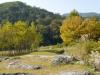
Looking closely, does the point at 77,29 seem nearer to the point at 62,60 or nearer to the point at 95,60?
the point at 62,60

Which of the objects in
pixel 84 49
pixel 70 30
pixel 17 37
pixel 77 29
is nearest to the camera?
pixel 84 49

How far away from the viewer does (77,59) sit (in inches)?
1478

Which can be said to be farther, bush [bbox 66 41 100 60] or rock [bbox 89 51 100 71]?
bush [bbox 66 41 100 60]

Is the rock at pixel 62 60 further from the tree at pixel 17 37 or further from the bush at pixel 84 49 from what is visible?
the tree at pixel 17 37

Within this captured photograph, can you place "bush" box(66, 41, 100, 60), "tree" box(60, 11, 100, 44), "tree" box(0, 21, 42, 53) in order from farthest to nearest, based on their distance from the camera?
"tree" box(0, 21, 42, 53)
"tree" box(60, 11, 100, 44)
"bush" box(66, 41, 100, 60)

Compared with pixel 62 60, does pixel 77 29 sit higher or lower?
higher

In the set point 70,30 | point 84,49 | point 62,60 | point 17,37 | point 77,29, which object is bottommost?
point 62,60

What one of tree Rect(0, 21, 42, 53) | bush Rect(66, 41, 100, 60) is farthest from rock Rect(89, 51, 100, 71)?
tree Rect(0, 21, 42, 53)

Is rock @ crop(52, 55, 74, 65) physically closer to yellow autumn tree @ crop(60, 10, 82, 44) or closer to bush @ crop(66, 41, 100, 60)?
bush @ crop(66, 41, 100, 60)

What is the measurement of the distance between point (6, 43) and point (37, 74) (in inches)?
1820

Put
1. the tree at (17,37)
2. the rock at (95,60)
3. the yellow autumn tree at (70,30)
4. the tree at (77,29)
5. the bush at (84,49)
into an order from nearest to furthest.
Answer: the rock at (95,60), the bush at (84,49), the yellow autumn tree at (70,30), the tree at (77,29), the tree at (17,37)

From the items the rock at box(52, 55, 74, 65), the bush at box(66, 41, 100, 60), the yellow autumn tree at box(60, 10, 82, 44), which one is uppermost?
the yellow autumn tree at box(60, 10, 82, 44)

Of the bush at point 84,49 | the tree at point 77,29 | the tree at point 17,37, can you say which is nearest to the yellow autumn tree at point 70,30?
the tree at point 77,29

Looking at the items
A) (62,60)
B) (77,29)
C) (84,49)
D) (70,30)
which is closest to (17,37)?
(70,30)
